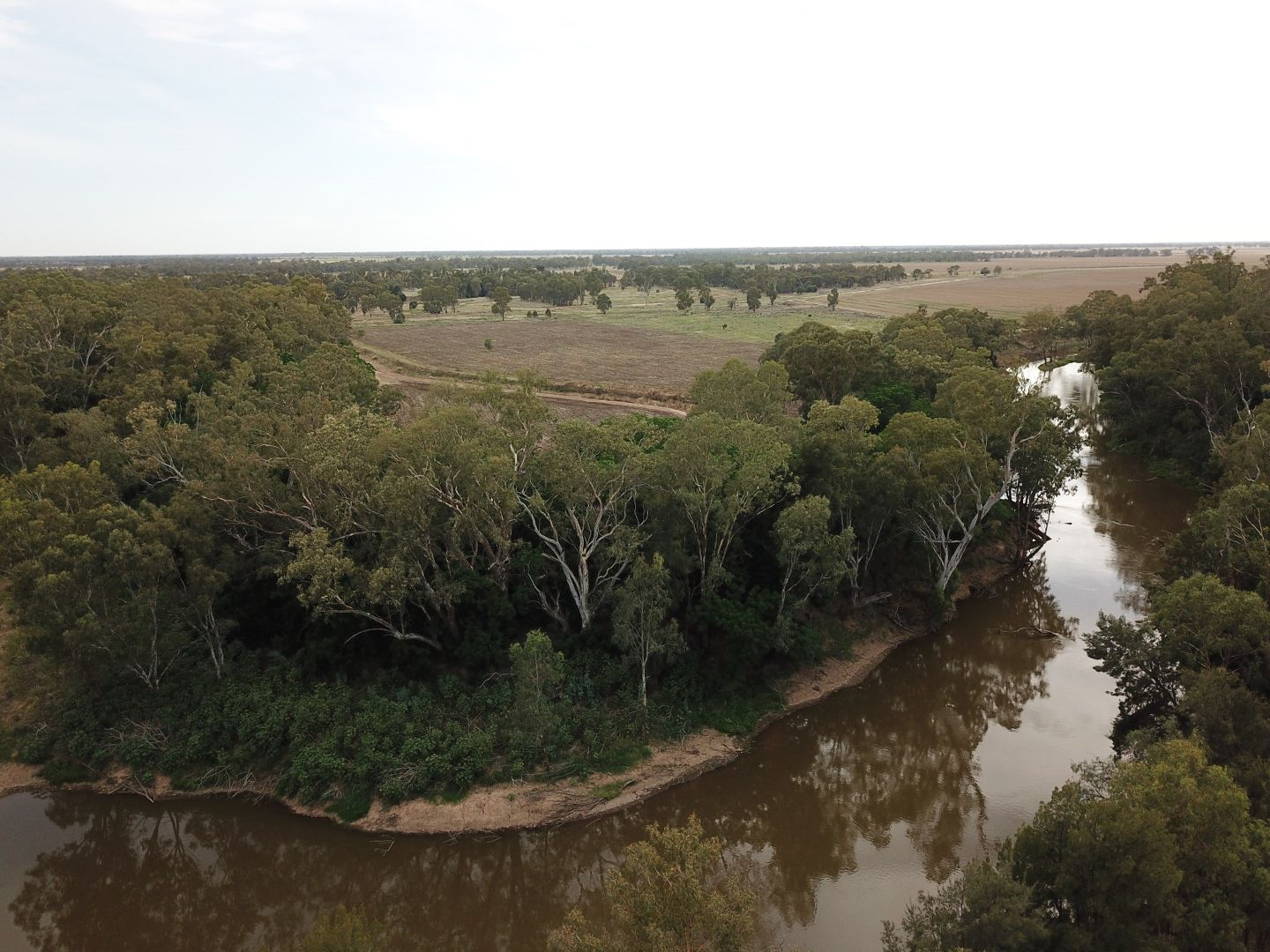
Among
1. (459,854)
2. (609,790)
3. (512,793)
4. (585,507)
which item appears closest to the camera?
(459,854)

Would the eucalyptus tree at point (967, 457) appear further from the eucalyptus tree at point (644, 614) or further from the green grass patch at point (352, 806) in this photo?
the green grass patch at point (352, 806)

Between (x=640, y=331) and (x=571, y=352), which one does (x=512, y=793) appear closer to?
(x=571, y=352)

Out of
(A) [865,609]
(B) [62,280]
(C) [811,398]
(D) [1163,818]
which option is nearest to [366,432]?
(A) [865,609]

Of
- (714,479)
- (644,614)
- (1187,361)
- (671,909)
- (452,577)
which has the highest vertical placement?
(1187,361)

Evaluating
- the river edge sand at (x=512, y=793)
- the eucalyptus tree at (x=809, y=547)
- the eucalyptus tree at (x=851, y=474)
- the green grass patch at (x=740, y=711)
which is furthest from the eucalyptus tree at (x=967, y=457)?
the river edge sand at (x=512, y=793)

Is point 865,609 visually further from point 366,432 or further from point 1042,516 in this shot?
point 366,432

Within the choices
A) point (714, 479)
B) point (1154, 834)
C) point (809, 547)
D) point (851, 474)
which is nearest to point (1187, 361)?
point (851, 474)

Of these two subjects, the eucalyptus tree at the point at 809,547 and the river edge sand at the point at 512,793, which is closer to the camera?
the river edge sand at the point at 512,793

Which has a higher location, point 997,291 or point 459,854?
point 997,291
